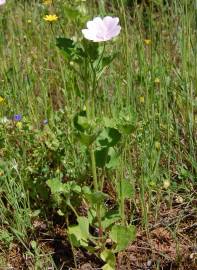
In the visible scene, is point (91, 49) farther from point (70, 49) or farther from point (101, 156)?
point (101, 156)

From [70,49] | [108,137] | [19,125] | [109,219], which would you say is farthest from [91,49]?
[19,125]

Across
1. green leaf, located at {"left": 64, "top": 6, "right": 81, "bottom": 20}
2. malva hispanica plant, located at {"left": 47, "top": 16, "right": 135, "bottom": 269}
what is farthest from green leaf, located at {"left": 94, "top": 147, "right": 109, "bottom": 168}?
green leaf, located at {"left": 64, "top": 6, "right": 81, "bottom": 20}

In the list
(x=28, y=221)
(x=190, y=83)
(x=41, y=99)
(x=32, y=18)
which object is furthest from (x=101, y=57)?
(x=32, y=18)

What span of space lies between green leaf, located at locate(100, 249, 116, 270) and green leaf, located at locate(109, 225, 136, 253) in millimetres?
27

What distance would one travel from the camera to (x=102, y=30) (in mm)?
1406

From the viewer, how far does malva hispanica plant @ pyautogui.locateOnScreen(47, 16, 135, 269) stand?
134 cm

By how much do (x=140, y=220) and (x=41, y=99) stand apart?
750 millimetres

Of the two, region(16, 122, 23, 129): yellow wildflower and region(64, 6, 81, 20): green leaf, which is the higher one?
region(64, 6, 81, 20): green leaf

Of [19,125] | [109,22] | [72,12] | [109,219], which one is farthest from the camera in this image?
[19,125]

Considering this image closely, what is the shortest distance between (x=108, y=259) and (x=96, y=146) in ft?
1.09

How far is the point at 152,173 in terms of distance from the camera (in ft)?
5.70

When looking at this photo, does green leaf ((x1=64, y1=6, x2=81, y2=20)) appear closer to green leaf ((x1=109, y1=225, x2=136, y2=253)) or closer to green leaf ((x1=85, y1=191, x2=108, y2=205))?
green leaf ((x1=85, y1=191, x2=108, y2=205))

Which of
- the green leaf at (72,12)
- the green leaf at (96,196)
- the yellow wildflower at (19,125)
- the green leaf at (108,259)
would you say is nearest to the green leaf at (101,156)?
the green leaf at (96,196)

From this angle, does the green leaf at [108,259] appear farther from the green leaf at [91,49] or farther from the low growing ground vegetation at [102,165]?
the green leaf at [91,49]
